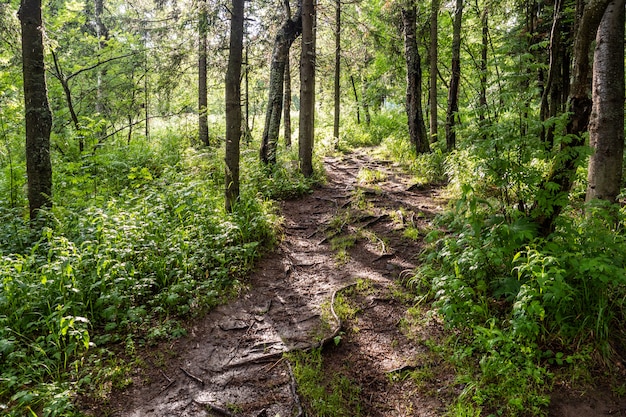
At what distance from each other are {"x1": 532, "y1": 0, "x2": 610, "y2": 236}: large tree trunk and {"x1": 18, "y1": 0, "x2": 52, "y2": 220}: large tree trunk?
7.80 metres

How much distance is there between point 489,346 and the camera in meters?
3.72

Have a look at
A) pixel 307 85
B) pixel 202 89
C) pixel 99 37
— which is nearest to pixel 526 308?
pixel 307 85

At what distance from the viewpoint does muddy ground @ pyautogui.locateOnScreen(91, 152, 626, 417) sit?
3723 millimetres

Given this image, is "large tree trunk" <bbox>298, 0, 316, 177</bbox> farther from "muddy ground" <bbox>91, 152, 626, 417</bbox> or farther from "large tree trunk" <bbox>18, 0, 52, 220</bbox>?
"large tree trunk" <bbox>18, 0, 52, 220</bbox>

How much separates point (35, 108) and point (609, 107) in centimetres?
885

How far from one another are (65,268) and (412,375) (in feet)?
14.1

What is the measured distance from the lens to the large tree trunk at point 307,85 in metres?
10.5

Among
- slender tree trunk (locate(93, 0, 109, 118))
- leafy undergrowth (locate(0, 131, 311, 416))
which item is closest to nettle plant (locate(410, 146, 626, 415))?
leafy undergrowth (locate(0, 131, 311, 416))

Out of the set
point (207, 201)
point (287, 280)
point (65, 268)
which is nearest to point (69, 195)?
point (207, 201)

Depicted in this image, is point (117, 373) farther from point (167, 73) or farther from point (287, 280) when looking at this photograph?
point (167, 73)

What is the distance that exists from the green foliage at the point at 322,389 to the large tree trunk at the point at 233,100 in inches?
Result: 161

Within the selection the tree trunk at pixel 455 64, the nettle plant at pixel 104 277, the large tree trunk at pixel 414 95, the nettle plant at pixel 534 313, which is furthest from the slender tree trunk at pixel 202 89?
the nettle plant at pixel 534 313

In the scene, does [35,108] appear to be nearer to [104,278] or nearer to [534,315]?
[104,278]

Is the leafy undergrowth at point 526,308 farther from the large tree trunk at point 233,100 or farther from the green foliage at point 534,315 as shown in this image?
the large tree trunk at point 233,100
